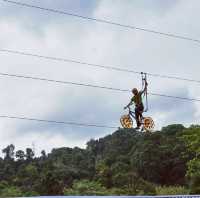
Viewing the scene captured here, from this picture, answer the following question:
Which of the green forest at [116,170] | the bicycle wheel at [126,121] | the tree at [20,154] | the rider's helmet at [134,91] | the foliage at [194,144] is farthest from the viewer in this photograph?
the tree at [20,154]

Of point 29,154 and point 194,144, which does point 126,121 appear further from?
point 29,154

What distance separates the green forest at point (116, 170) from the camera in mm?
54094

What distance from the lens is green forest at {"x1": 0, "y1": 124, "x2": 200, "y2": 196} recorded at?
177 ft

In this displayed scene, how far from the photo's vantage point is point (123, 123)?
17250mm

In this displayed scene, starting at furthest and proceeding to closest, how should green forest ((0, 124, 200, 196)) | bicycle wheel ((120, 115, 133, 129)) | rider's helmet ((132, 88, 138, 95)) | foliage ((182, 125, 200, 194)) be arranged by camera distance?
green forest ((0, 124, 200, 196)) < foliage ((182, 125, 200, 194)) < bicycle wheel ((120, 115, 133, 129)) < rider's helmet ((132, 88, 138, 95))

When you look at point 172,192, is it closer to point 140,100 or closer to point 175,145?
point 175,145

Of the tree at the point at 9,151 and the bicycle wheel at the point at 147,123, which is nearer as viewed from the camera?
the bicycle wheel at the point at 147,123

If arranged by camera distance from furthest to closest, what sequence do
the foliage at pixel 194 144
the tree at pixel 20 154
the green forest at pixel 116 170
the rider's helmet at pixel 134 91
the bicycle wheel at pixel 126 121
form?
the tree at pixel 20 154, the green forest at pixel 116 170, the foliage at pixel 194 144, the bicycle wheel at pixel 126 121, the rider's helmet at pixel 134 91

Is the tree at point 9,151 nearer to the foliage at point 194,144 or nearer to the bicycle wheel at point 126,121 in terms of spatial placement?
the foliage at point 194,144

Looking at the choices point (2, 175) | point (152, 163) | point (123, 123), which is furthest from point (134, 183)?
point (123, 123)

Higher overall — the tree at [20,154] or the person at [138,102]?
the tree at [20,154]

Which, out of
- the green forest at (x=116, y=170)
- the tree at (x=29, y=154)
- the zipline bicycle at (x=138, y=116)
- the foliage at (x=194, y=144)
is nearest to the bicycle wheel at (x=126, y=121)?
the zipline bicycle at (x=138, y=116)

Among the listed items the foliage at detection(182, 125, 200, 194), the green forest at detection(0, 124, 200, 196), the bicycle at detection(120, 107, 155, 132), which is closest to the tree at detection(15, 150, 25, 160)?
the green forest at detection(0, 124, 200, 196)

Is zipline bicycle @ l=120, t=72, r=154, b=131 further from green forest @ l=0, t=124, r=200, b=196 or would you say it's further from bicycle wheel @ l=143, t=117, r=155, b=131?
green forest @ l=0, t=124, r=200, b=196
